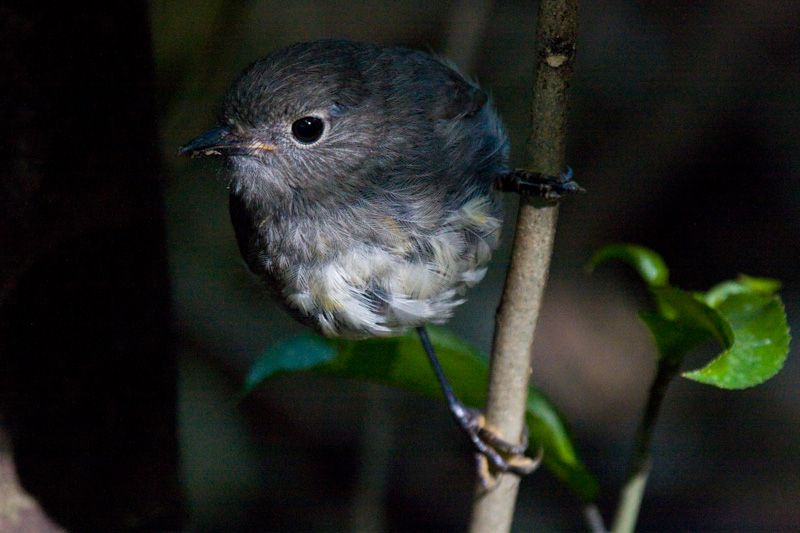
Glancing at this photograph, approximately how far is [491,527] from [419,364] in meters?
0.47

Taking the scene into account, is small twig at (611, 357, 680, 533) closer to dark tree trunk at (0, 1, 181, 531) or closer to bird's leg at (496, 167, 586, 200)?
bird's leg at (496, 167, 586, 200)

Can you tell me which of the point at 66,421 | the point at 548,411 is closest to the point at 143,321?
the point at 66,421

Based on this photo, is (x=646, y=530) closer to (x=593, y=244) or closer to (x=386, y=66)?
(x=593, y=244)

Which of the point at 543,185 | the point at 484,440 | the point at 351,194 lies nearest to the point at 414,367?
the point at 484,440

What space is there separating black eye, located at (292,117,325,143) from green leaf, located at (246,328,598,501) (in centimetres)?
56

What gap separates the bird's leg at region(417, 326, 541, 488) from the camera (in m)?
1.83

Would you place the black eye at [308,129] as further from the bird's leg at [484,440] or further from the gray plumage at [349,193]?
the bird's leg at [484,440]

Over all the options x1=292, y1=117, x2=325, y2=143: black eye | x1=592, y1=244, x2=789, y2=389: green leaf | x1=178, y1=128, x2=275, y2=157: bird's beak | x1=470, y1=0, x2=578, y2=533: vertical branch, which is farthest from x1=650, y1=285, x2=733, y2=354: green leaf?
x1=178, y1=128, x2=275, y2=157: bird's beak

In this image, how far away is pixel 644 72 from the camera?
372 centimetres

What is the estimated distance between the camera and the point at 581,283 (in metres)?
3.85

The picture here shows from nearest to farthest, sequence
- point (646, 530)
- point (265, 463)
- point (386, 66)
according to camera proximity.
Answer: point (386, 66) → point (646, 530) → point (265, 463)

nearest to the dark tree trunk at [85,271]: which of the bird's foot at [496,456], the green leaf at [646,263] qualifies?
the bird's foot at [496,456]

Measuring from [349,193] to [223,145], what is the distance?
327 millimetres

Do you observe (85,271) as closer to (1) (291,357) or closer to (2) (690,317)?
(1) (291,357)
